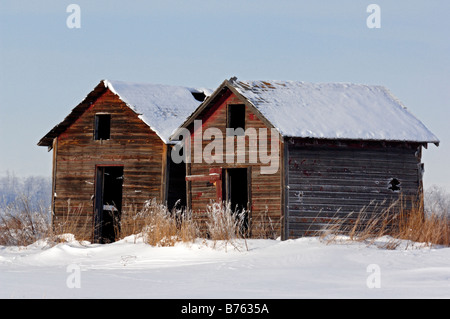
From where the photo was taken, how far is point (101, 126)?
82.4ft

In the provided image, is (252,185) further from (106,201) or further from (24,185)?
(24,185)

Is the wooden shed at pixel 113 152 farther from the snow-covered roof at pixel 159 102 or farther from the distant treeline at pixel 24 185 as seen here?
the distant treeline at pixel 24 185

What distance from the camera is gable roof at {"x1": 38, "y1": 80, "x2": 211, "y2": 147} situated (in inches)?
896

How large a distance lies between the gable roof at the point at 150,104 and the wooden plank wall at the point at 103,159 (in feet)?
0.86

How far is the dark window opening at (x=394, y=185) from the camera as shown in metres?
20.6

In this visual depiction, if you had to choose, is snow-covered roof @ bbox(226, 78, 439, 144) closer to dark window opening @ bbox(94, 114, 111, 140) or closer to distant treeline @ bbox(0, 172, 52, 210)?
dark window opening @ bbox(94, 114, 111, 140)

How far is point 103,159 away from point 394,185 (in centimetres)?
947

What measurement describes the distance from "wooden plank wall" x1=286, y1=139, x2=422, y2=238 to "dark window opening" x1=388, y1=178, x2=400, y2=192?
7cm

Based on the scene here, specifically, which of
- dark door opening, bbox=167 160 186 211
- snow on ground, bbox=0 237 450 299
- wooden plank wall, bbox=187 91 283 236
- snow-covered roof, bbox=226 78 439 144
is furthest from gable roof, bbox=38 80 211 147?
snow on ground, bbox=0 237 450 299

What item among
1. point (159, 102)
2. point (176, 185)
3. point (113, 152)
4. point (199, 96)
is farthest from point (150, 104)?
point (176, 185)

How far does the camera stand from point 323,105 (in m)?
21.5

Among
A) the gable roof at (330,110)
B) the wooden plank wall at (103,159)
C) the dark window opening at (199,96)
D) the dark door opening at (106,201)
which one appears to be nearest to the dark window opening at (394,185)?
the gable roof at (330,110)

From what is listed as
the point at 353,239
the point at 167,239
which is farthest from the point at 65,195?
the point at 353,239
